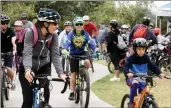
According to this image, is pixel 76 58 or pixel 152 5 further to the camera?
pixel 152 5

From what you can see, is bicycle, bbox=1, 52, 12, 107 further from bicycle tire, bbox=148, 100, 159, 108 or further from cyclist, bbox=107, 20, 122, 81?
cyclist, bbox=107, 20, 122, 81

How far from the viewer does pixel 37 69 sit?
5102 millimetres

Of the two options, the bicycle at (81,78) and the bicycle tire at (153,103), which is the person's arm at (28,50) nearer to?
the bicycle tire at (153,103)

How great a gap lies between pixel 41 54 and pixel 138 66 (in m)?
1.75

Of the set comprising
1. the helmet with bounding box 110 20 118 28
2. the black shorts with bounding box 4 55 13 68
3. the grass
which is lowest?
the grass

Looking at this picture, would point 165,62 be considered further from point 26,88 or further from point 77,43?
point 26,88

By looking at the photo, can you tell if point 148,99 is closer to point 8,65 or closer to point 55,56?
point 55,56

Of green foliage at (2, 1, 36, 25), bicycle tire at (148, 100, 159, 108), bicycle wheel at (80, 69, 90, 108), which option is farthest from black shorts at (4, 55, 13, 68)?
green foliage at (2, 1, 36, 25)

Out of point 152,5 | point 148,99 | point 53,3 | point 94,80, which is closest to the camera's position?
point 148,99

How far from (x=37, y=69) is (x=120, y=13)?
3569 centimetres

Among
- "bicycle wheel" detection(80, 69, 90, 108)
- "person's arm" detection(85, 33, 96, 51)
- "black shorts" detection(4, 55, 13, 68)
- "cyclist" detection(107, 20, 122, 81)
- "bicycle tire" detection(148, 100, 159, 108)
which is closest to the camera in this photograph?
"bicycle tire" detection(148, 100, 159, 108)

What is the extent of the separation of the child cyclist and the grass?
2.13m

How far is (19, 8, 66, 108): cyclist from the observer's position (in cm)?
479

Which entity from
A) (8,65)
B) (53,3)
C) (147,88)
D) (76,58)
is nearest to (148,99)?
(147,88)
